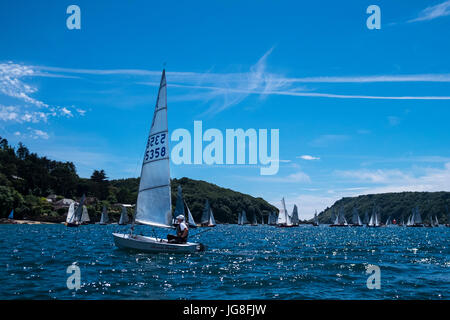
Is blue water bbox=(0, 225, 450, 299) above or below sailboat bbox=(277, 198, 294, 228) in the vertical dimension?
above

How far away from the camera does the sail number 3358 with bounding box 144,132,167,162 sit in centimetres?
3234

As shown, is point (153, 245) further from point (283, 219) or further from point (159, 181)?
point (283, 219)

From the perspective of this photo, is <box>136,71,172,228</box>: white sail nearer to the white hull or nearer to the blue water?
the white hull

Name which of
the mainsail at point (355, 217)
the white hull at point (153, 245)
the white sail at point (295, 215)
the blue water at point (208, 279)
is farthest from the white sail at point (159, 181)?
the mainsail at point (355, 217)

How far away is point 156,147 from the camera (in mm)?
32750

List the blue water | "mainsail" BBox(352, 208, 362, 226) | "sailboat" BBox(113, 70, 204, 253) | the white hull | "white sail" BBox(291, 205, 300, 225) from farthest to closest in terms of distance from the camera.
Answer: "mainsail" BBox(352, 208, 362, 226)
"white sail" BBox(291, 205, 300, 225)
"sailboat" BBox(113, 70, 204, 253)
the white hull
the blue water

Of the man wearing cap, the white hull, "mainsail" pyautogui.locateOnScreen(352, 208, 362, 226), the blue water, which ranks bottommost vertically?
"mainsail" pyautogui.locateOnScreen(352, 208, 362, 226)

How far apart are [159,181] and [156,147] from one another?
Result: 292 cm

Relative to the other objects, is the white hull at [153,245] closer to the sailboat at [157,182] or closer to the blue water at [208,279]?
the sailboat at [157,182]

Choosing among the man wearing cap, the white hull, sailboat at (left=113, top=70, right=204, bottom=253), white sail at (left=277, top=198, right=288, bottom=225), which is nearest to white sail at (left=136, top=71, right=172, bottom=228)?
sailboat at (left=113, top=70, right=204, bottom=253)

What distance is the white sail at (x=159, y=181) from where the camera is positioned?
3238 centimetres

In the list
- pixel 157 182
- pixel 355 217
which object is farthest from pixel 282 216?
pixel 157 182
